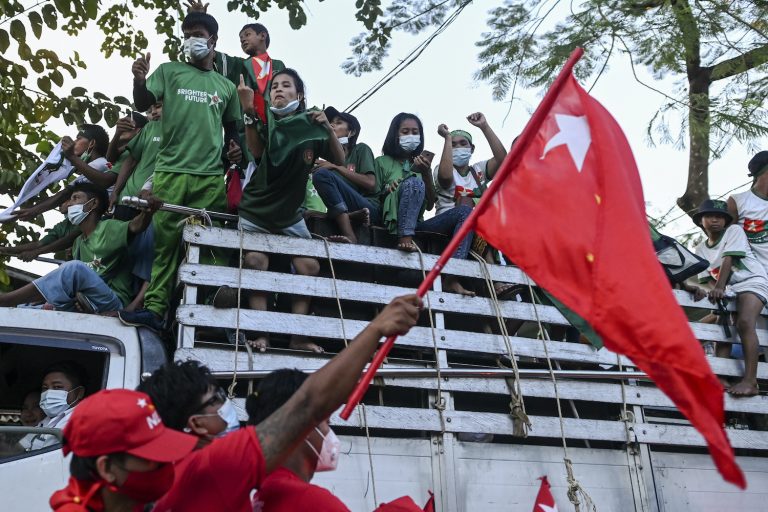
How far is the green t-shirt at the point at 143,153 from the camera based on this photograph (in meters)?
6.59

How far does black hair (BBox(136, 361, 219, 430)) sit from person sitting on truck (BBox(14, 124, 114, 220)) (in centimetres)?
380

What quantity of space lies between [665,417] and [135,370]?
3492mm

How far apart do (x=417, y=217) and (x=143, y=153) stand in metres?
2.01

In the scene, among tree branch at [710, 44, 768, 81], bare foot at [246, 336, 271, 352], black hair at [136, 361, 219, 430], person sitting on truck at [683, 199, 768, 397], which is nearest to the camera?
black hair at [136, 361, 219, 430]

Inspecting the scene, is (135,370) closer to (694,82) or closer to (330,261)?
(330,261)

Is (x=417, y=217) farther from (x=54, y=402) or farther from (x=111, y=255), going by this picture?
(x=54, y=402)

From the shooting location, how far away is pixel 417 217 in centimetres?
653

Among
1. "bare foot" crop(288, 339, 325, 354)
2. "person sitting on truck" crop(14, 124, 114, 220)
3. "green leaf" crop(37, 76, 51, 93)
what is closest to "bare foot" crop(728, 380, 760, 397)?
"bare foot" crop(288, 339, 325, 354)

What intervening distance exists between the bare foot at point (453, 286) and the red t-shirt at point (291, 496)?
9.99ft

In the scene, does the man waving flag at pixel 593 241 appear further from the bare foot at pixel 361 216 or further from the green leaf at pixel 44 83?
the green leaf at pixel 44 83

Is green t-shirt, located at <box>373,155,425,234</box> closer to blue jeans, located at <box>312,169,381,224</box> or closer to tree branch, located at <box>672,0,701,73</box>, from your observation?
blue jeans, located at <box>312,169,381,224</box>

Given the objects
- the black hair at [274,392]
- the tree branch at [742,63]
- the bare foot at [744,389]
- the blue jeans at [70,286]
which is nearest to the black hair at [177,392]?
the black hair at [274,392]

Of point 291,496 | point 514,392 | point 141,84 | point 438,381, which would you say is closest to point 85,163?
Answer: point 141,84

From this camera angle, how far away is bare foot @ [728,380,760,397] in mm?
6141
